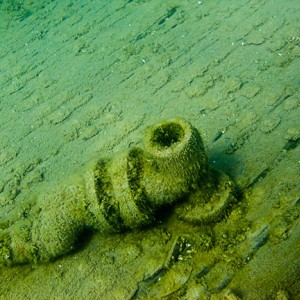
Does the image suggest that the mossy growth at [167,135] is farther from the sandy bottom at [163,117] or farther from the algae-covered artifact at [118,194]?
the sandy bottom at [163,117]

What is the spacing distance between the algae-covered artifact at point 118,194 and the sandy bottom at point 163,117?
0.83 feet

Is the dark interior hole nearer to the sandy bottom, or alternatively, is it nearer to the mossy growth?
the mossy growth

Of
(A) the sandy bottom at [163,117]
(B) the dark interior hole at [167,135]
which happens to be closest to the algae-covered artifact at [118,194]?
(B) the dark interior hole at [167,135]

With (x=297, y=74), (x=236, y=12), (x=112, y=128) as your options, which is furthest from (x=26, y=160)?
(x=236, y=12)

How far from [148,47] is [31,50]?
2.81m

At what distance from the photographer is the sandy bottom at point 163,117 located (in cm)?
292

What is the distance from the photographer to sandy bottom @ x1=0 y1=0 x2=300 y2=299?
2.92m

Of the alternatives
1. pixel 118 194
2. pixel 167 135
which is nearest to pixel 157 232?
pixel 118 194

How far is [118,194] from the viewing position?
293 centimetres

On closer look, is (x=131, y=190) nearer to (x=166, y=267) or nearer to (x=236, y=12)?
(x=166, y=267)

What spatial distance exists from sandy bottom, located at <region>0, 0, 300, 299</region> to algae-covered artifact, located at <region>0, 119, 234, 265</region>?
0.25 meters

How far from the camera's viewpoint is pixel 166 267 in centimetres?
294

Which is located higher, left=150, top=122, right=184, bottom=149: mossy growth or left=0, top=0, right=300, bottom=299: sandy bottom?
left=150, top=122, right=184, bottom=149: mossy growth

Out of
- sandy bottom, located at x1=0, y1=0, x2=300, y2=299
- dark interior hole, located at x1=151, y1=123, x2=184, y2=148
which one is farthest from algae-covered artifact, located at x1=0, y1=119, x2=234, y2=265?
sandy bottom, located at x1=0, y1=0, x2=300, y2=299
